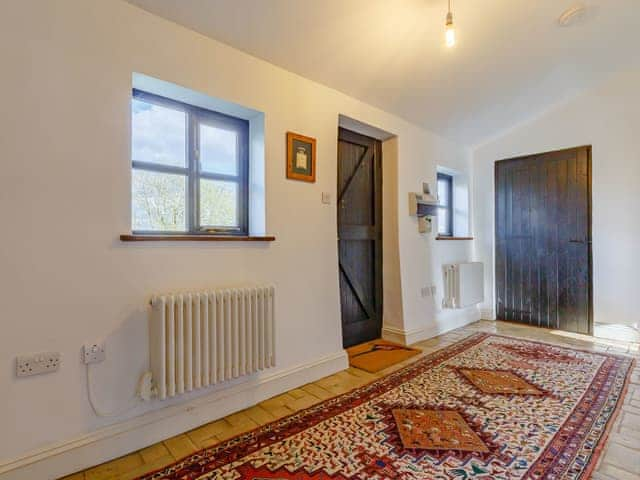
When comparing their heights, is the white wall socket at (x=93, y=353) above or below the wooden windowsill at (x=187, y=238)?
below

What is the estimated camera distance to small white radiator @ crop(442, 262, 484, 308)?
13.1 feet

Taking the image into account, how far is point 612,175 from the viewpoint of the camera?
360cm

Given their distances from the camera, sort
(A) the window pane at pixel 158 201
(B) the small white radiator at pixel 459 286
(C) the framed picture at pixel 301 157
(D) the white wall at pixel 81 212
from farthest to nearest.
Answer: (B) the small white radiator at pixel 459 286
(C) the framed picture at pixel 301 157
(A) the window pane at pixel 158 201
(D) the white wall at pixel 81 212

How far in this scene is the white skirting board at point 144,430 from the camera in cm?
148

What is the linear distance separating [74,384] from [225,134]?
1677 mm

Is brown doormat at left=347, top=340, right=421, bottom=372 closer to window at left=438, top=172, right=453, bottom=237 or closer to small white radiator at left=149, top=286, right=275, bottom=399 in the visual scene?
small white radiator at left=149, top=286, right=275, bottom=399

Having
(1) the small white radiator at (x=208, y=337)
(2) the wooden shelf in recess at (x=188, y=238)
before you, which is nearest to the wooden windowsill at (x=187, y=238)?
(2) the wooden shelf in recess at (x=188, y=238)

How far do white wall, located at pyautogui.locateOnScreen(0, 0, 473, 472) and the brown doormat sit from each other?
3.48 ft

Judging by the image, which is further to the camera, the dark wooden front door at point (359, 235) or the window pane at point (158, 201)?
the dark wooden front door at point (359, 235)

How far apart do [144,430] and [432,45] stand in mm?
3159

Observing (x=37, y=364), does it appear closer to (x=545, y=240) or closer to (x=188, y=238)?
(x=188, y=238)

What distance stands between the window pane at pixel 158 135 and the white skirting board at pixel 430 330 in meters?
2.58

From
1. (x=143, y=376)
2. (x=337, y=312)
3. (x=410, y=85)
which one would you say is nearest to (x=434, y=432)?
(x=337, y=312)

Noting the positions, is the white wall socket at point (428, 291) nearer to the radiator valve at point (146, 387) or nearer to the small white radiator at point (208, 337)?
the small white radiator at point (208, 337)
